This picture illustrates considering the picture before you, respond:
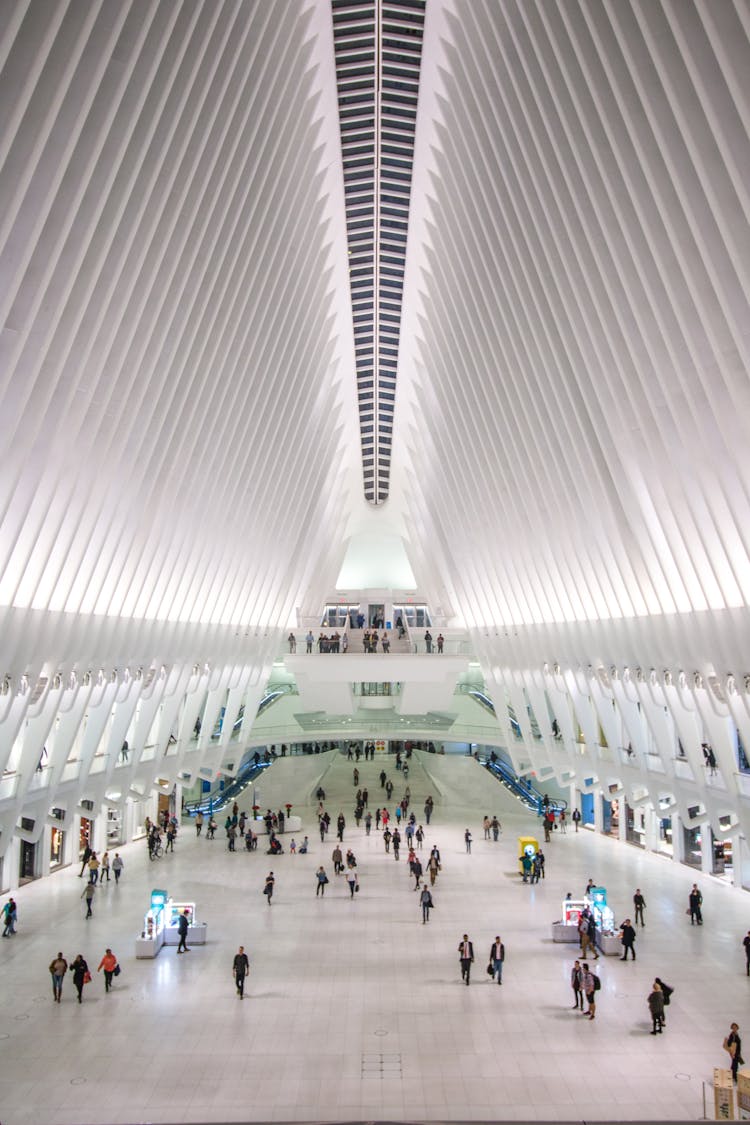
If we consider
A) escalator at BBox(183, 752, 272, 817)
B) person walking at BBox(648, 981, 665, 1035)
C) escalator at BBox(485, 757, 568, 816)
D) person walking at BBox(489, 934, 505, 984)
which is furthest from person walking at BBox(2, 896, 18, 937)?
escalator at BBox(485, 757, 568, 816)

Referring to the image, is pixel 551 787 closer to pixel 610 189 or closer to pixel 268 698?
pixel 268 698

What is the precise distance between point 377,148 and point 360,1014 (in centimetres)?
1846

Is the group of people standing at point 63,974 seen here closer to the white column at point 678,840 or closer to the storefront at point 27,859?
the storefront at point 27,859

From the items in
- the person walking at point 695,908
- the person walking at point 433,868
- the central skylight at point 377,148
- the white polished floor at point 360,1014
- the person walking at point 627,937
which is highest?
the central skylight at point 377,148

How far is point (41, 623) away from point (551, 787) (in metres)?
30.8

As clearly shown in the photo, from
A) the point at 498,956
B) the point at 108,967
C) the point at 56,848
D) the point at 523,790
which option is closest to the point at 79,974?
the point at 108,967

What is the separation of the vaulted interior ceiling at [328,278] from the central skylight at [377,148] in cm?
40

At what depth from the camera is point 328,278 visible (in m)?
26.0

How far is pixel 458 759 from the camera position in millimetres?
39469

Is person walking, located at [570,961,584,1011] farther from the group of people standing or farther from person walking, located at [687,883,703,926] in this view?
the group of people standing

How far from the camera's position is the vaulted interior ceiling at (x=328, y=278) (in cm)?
1011

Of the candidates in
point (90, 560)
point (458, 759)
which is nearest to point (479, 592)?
point (458, 759)

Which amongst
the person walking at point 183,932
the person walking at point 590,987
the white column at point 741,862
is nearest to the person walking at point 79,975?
the person walking at point 183,932

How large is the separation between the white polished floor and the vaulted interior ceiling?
6552 mm
